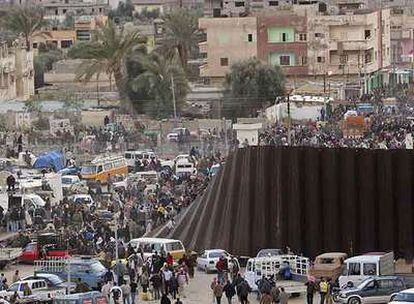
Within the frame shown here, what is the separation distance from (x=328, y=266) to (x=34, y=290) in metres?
4.90

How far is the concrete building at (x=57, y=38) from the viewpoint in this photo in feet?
320

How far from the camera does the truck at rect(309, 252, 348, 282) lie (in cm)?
2680

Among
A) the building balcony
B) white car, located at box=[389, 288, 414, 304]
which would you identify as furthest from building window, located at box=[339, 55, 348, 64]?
white car, located at box=[389, 288, 414, 304]

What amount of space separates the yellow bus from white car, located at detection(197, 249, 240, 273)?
16.3m

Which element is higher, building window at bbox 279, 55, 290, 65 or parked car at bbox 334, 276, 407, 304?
building window at bbox 279, 55, 290, 65

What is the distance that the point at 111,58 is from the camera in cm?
6962

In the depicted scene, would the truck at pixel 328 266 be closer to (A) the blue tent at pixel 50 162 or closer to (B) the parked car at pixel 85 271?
(B) the parked car at pixel 85 271

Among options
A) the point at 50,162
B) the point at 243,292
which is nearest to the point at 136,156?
the point at 50,162

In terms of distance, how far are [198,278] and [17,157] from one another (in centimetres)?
2271

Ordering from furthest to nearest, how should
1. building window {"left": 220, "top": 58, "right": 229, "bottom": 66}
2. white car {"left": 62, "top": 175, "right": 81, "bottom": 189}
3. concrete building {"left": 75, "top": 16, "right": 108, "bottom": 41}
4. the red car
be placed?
concrete building {"left": 75, "top": 16, "right": 108, "bottom": 41} → building window {"left": 220, "top": 58, "right": 229, "bottom": 66} → white car {"left": 62, "top": 175, "right": 81, "bottom": 189} → the red car

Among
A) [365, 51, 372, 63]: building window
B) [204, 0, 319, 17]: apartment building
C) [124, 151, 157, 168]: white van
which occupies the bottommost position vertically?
[124, 151, 157, 168]: white van

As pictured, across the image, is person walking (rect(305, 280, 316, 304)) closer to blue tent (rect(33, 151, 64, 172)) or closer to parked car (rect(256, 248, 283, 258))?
parked car (rect(256, 248, 283, 258))

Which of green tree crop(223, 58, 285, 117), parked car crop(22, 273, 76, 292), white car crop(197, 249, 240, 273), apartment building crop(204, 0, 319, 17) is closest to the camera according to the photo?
parked car crop(22, 273, 76, 292)

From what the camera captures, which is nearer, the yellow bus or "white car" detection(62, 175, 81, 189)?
"white car" detection(62, 175, 81, 189)
